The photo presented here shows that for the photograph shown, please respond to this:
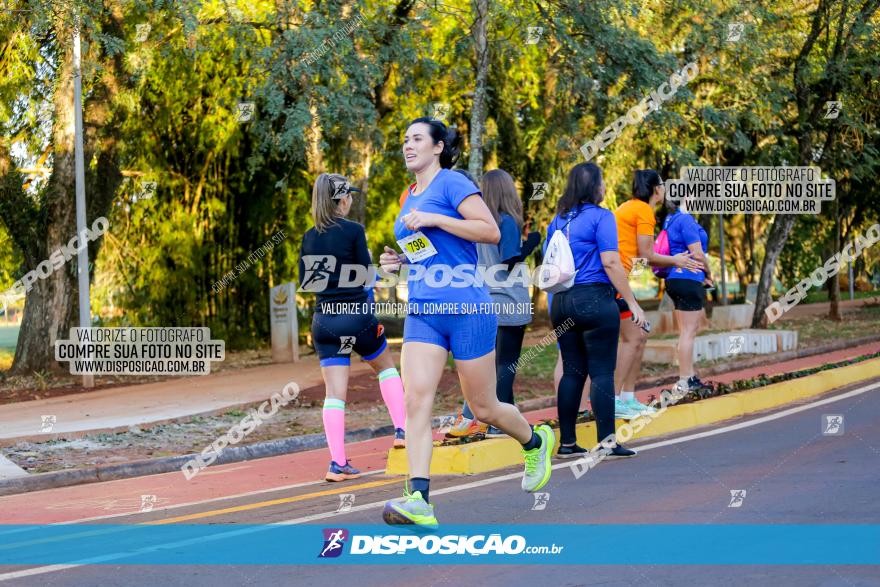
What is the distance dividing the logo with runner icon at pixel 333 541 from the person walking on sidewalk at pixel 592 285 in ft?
8.94

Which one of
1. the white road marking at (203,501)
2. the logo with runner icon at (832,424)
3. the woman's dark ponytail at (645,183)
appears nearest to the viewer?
the white road marking at (203,501)

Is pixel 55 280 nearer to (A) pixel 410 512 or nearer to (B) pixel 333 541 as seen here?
(B) pixel 333 541

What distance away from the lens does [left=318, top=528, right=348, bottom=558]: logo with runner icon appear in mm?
5812

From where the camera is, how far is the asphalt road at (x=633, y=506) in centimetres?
522

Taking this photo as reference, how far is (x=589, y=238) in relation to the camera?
8.33 metres

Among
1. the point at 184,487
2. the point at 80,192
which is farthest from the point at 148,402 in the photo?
the point at 184,487

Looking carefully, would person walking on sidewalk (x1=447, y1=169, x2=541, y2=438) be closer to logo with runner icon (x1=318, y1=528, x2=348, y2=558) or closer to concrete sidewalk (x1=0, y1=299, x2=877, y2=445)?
logo with runner icon (x1=318, y1=528, x2=348, y2=558)

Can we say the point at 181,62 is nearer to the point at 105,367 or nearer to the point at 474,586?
the point at 105,367

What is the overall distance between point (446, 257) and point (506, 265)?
8.33ft

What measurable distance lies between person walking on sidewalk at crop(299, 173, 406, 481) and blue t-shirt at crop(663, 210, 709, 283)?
13.2 ft

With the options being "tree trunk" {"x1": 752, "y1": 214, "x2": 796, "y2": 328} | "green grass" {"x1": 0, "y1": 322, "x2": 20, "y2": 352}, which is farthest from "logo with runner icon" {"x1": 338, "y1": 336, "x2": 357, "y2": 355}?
"green grass" {"x1": 0, "y1": 322, "x2": 20, "y2": 352}

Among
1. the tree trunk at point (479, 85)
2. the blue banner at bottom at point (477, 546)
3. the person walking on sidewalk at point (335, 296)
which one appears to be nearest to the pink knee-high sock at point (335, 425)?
the person walking on sidewalk at point (335, 296)

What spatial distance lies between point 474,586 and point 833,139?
72.9 feet

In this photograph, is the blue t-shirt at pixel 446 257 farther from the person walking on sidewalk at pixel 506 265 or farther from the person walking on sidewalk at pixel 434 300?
the person walking on sidewalk at pixel 506 265
